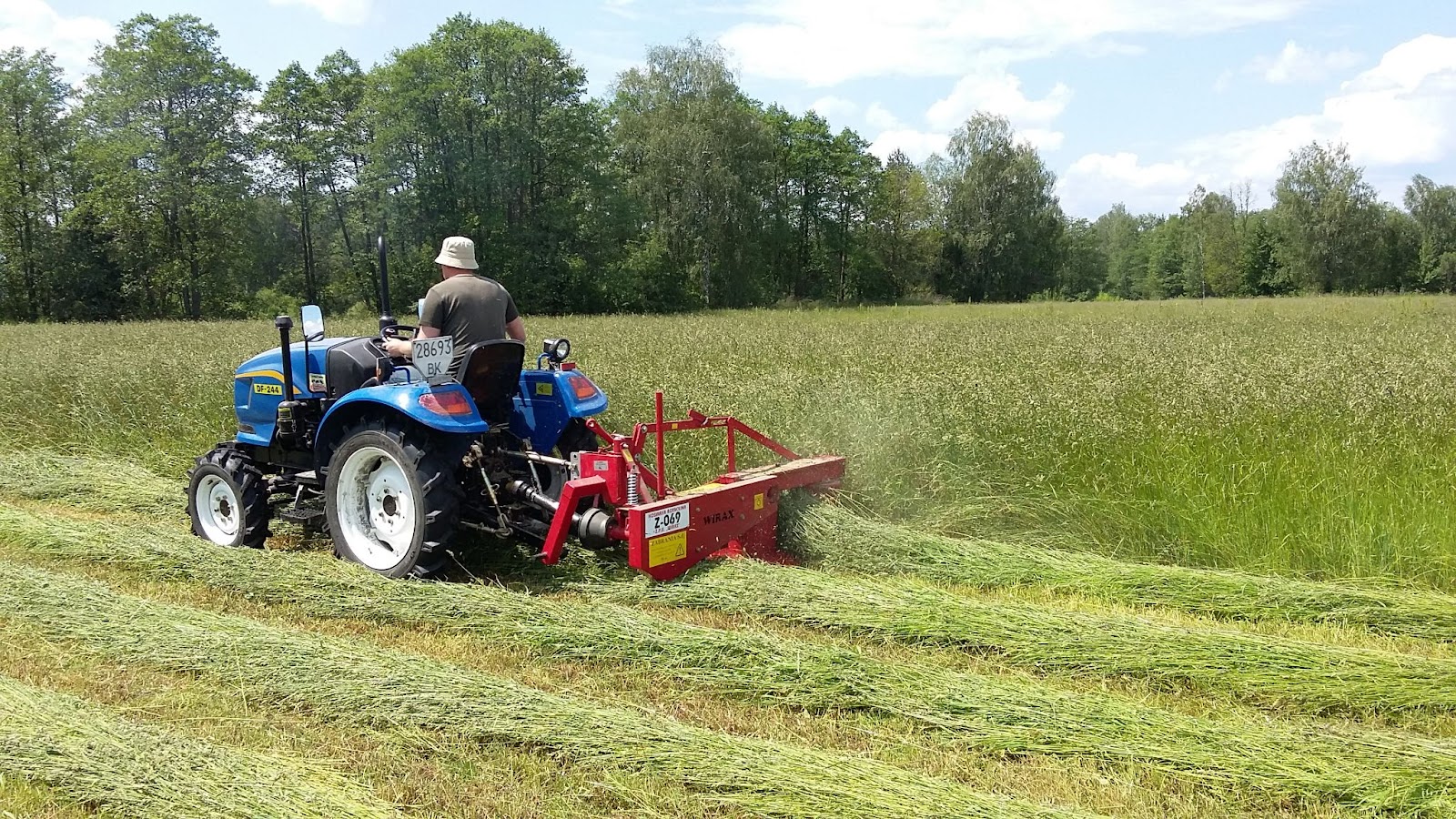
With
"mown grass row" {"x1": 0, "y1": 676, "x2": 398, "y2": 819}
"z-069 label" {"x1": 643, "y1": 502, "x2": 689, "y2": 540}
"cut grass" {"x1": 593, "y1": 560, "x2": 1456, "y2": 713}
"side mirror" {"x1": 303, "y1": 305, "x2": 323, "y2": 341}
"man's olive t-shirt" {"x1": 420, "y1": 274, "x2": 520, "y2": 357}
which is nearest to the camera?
"mown grass row" {"x1": 0, "y1": 676, "x2": 398, "y2": 819}

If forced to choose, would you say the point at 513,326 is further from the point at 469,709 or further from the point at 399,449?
the point at 469,709

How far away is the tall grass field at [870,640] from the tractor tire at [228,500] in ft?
0.89

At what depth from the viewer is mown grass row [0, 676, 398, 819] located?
8.70ft

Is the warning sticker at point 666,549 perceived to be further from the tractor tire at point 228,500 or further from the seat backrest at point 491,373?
the tractor tire at point 228,500

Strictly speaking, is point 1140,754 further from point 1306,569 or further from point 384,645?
point 384,645

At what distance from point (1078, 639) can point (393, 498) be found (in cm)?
347

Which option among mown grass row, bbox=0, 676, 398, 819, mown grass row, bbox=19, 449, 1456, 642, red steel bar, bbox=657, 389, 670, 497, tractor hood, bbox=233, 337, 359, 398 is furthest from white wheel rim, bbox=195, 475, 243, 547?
mown grass row, bbox=19, 449, 1456, 642

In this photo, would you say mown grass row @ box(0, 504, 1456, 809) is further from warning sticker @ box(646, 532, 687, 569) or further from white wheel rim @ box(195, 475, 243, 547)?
white wheel rim @ box(195, 475, 243, 547)

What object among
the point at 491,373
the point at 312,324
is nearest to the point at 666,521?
the point at 491,373

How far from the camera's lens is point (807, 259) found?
172 feet

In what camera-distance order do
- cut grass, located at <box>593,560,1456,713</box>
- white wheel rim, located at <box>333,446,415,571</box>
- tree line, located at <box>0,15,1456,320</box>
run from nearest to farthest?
cut grass, located at <box>593,560,1456,713</box> → white wheel rim, located at <box>333,446,415,571</box> → tree line, located at <box>0,15,1456,320</box>

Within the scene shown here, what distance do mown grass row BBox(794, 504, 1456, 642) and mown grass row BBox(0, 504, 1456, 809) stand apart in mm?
1239

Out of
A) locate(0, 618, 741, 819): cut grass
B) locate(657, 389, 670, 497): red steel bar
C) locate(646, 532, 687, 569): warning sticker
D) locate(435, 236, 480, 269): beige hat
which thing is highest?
locate(435, 236, 480, 269): beige hat

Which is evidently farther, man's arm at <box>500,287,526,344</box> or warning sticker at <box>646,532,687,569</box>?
man's arm at <box>500,287,526,344</box>
